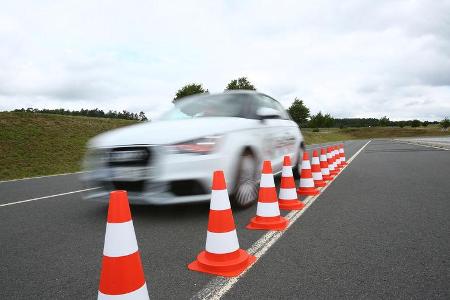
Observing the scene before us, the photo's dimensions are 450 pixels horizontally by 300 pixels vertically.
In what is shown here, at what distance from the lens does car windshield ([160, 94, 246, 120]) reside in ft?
18.3

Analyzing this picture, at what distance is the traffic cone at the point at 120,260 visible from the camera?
2.08 m

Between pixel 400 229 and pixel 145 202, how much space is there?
2.98 m

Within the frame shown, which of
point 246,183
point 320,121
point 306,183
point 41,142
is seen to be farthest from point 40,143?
point 320,121

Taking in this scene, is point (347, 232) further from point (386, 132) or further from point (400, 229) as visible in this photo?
point (386, 132)

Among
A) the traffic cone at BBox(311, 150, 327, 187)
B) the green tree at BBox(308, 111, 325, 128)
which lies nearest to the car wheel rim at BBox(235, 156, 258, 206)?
the traffic cone at BBox(311, 150, 327, 187)

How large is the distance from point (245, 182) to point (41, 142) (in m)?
14.4

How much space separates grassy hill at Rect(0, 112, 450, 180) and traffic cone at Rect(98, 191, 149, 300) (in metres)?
11.3

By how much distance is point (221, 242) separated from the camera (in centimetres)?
302

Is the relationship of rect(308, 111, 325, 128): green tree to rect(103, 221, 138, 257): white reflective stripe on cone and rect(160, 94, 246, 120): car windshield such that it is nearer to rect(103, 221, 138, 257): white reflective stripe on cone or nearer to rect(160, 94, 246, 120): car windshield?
rect(160, 94, 246, 120): car windshield

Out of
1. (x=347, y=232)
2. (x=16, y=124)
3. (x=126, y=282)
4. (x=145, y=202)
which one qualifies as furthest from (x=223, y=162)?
(x=16, y=124)

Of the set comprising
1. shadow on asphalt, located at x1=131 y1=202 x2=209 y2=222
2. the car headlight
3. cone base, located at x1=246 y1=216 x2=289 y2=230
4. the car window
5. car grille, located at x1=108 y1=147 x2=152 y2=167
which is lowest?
shadow on asphalt, located at x1=131 y1=202 x2=209 y2=222

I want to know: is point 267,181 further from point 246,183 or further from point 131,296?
point 131,296

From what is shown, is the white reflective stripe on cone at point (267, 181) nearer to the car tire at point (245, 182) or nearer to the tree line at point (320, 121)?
the car tire at point (245, 182)

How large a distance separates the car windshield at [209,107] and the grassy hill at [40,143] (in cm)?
848
